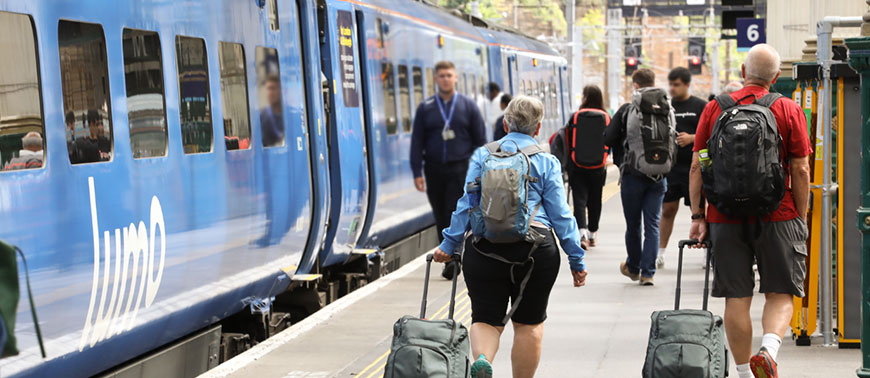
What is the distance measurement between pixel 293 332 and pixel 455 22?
9.54 meters

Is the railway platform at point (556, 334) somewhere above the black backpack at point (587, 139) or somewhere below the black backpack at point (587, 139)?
below

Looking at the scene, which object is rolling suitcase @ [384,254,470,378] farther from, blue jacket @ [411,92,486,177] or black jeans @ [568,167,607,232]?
black jeans @ [568,167,607,232]

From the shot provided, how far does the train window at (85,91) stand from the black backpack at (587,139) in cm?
735

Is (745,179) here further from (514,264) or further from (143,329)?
(143,329)

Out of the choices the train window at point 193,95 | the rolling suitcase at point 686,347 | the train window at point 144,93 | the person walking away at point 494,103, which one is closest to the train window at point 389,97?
the person walking away at point 494,103

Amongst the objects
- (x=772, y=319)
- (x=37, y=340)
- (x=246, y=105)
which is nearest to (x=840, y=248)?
(x=772, y=319)

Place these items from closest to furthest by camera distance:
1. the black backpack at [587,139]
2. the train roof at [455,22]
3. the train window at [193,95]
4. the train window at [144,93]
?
the train window at [144,93] → the train window at [193,95] → the black backpack at [587,139] → the train roof at [455,22]

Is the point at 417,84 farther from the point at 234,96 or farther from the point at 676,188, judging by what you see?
the point at 234,96

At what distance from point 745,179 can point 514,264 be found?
113 cm

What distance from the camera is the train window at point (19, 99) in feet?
19.1

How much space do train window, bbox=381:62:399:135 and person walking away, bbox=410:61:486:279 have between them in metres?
1.84

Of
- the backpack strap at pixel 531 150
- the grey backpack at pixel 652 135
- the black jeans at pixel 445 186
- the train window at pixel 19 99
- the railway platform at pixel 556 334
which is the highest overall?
the train window at pixel 19 99

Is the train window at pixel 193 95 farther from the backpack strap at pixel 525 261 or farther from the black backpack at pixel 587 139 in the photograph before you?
the black backpack at pixel 587 139

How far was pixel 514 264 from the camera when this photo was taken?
6.33 m
